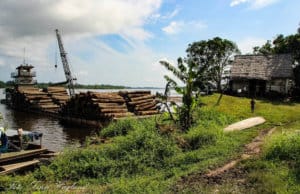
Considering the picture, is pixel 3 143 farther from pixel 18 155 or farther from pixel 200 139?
pixel 200 139

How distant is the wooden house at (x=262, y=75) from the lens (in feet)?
112

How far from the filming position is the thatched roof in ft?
112

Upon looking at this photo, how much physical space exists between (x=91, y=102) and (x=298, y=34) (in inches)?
960

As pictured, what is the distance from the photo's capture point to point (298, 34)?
120 feet

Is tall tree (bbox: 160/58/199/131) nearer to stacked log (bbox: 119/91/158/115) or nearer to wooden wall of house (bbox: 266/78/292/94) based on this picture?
stacked log (bbox: 119/91/158/115)

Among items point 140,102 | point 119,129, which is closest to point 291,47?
point 140,102

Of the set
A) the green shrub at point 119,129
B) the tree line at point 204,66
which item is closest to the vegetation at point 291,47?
the tree line at point 204,66

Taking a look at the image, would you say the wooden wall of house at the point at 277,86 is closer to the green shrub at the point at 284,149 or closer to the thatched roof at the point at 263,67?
the thatched roof at the point at 263,67

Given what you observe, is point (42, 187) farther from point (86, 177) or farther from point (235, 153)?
point (235, 153)

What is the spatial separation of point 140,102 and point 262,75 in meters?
14.0

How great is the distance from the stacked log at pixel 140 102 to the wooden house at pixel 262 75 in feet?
36.5

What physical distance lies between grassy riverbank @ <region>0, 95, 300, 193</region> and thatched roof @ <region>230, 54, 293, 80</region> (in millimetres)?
21236

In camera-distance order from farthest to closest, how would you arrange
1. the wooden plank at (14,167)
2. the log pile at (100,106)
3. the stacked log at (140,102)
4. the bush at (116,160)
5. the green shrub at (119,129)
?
the stacked log at (140,102) < the log pile at (100,106) < the green shrub at (119,129) < the wooden plank at (14,167) < the bush at (116,160)

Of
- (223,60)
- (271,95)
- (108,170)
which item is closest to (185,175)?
(108,170)
